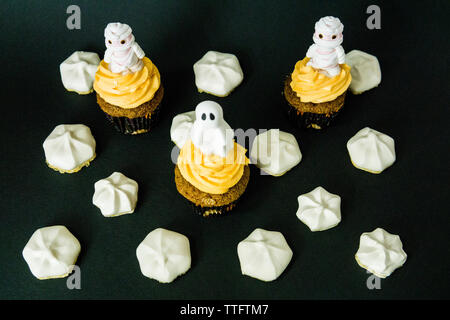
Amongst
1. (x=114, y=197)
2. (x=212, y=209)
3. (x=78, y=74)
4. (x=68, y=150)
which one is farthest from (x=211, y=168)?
(x=78, y=74)

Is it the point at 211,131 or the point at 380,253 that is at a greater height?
the point at 211,131

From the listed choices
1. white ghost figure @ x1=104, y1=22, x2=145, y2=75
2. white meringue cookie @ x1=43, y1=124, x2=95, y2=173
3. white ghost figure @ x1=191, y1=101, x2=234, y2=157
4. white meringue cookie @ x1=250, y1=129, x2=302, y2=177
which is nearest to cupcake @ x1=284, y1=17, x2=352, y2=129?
white meringue cookie @ x1=250, y1=129, x2=302, y2=177

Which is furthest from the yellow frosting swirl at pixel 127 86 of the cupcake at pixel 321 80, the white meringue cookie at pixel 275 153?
the cupcake at pixel 321 80

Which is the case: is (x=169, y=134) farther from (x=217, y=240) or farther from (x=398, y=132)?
(x=398, y=132)

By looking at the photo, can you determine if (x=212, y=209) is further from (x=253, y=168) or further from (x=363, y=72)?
(x=363, y=72)

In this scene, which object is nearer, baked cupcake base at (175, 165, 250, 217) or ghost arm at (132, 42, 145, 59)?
baked cupcake base at (175, 165, 250, 217)

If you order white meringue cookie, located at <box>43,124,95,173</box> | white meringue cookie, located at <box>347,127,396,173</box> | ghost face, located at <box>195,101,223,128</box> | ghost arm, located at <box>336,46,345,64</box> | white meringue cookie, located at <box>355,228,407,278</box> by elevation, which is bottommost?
white meringue cookie, located at <box>355,228,407,278</box>

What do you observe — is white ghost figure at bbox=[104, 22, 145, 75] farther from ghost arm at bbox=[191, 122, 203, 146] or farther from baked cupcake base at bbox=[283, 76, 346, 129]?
baked cupcake base at bbox=[283, 76, 346, 129]
